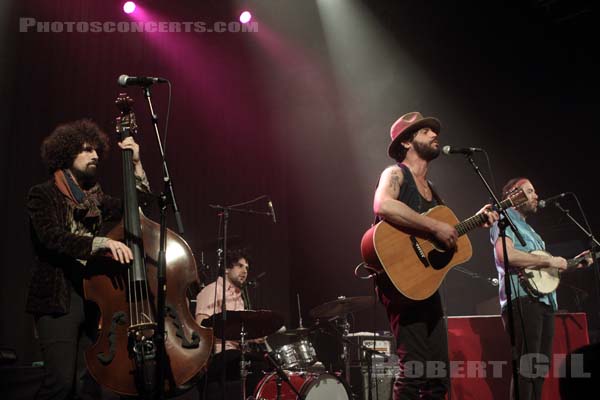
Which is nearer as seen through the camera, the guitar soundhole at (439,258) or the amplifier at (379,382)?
the guitar soundhole at (439,258)

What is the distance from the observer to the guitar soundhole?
3693 millimetres

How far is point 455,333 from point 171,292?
342 centimetres

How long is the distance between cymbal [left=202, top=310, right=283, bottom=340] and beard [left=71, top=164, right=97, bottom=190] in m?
2.10

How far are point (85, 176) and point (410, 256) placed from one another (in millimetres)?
2191

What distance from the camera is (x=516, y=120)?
9250 millimetres

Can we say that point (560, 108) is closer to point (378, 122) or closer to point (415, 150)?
point (378, 122)

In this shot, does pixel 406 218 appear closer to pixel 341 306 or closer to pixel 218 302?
pixel 341 306

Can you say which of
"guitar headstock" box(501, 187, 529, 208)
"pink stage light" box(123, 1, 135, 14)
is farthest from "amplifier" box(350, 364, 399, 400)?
"pink stage light" box(123, 1, 135, 14)

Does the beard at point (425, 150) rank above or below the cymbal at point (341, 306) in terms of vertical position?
above

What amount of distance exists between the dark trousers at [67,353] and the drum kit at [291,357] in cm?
201

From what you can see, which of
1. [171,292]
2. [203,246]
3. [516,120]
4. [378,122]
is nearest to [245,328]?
[203,246]

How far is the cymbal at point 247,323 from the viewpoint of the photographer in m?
5.39

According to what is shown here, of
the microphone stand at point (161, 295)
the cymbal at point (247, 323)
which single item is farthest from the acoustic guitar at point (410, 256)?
the cymbal at point (247, 323)

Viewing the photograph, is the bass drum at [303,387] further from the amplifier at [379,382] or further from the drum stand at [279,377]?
the amplifier at [379,382]
